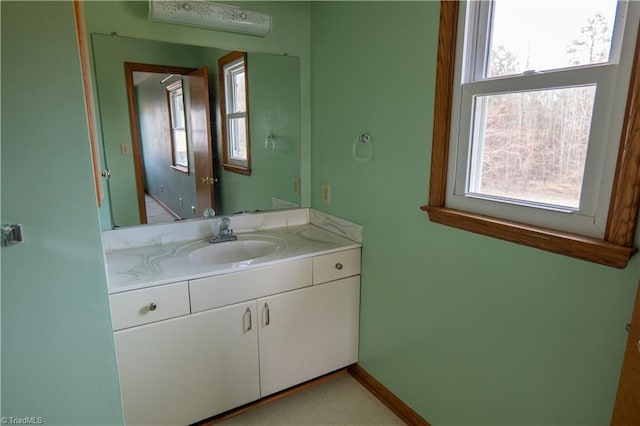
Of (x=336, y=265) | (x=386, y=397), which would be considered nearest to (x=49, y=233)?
(x=336, y=265)

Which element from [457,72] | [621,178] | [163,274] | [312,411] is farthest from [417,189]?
[312,411]

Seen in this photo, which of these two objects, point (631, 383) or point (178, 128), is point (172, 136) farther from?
point (631, 383)

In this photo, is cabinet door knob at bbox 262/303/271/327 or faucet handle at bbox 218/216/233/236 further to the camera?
faucet handle at bbox 218/216/233/236

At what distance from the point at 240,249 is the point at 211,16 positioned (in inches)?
46.8

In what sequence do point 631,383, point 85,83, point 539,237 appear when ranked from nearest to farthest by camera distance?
1. point 631,383
2. point 539,237
3. point 85,83

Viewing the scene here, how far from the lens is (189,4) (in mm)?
1706

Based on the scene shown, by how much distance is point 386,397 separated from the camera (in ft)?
6.25

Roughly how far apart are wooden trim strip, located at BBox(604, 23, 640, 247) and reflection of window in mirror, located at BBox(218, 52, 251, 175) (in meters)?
1.68

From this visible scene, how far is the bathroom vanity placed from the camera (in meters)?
1.45

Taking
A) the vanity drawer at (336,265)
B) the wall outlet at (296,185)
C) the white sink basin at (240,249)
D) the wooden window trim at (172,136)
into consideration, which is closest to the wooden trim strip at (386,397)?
the vanity drawer at (336,265)

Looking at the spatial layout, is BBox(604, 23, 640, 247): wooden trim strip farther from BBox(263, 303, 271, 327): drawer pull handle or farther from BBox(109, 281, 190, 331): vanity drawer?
BBox(109, 281, 190, 331): vanity drawer

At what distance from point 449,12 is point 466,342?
1.27m

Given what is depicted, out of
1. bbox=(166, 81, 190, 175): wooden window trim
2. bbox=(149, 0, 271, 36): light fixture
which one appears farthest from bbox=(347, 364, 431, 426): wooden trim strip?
bbox=(149, 0, 271, 36): light fixture

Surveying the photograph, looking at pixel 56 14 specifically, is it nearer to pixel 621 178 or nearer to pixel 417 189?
pixel 417 189
